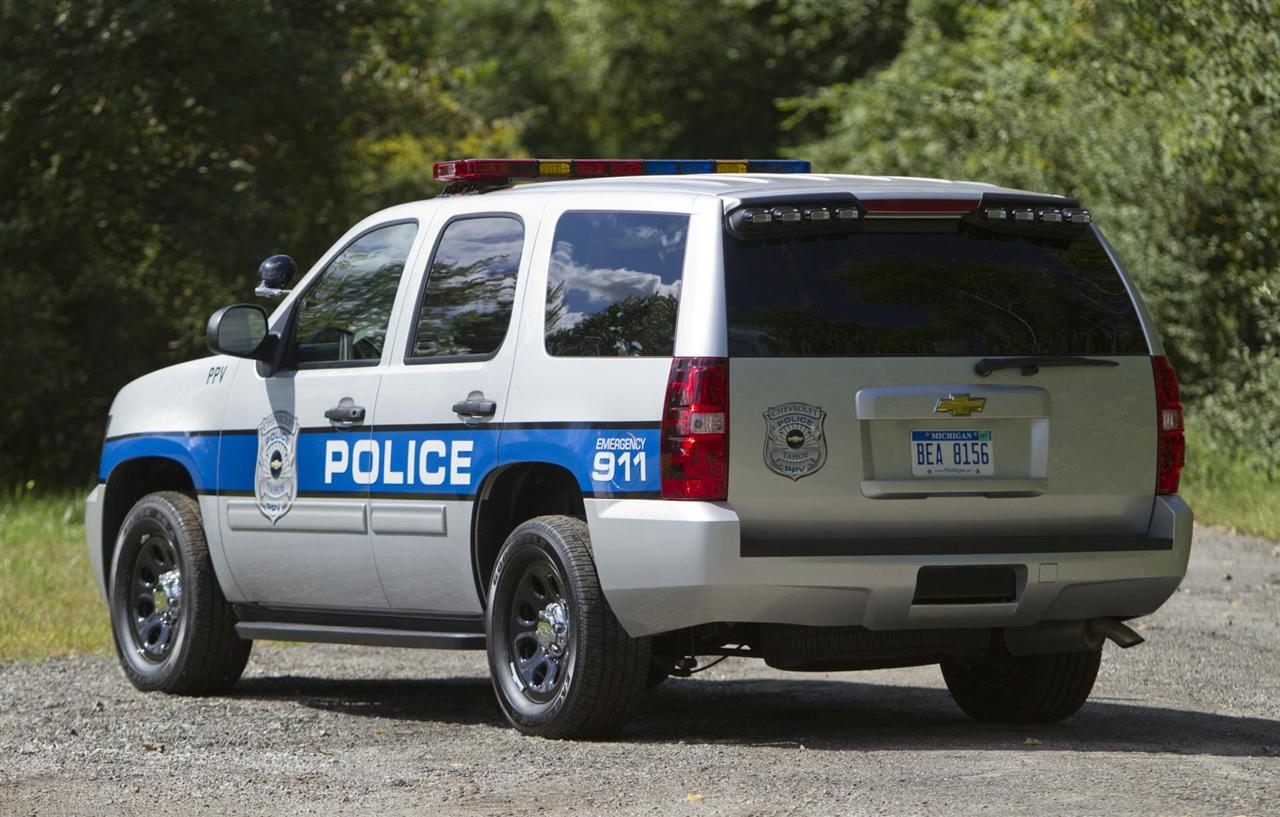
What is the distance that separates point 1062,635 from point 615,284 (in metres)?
1.91

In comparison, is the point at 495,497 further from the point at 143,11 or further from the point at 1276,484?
the point at 143,11

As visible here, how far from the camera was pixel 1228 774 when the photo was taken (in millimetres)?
6508

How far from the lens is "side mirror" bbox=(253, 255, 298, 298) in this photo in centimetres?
861

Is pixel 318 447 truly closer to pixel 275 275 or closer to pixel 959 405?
pixel 275 275

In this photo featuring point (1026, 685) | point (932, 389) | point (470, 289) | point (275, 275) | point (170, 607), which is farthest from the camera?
point (170, 607)

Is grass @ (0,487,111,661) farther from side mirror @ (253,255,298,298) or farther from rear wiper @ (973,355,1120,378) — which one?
rear wiper @ (973,355,1120,378)

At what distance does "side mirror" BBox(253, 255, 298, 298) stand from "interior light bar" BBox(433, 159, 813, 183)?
737 mm

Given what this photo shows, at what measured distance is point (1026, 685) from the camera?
7.89 meters

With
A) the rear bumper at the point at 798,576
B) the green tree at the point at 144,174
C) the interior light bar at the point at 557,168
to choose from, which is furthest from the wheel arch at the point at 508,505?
the green tree at the point at 144,174

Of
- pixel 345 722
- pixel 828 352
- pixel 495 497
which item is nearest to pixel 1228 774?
pixel 828 352

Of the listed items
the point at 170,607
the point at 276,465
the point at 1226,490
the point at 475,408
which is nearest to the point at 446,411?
the point at 475,408

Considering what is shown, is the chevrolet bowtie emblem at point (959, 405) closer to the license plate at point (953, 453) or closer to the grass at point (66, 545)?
the license plate at point (953, 453)

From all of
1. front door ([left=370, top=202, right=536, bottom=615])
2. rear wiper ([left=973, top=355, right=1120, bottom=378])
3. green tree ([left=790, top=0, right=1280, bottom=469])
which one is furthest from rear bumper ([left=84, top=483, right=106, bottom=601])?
green tree ([left=790, top=0, right=1280, bottom=469])

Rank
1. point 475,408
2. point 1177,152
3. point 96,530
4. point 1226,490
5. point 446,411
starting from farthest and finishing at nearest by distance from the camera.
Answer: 1. point 1177,152
2. point 1226,490
3. point 96,530
4. point 446,411
5. point 475,408
